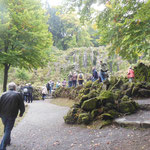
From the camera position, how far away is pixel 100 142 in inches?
154

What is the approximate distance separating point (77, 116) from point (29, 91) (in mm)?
8712

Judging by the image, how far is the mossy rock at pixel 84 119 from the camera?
18.3ft

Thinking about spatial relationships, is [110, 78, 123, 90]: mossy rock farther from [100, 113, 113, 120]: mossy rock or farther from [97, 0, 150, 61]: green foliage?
[100, 113, 113, 120]: mossy rock

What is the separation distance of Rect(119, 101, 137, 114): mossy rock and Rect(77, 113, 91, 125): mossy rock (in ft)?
4.15

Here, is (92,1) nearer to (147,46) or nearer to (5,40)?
(147,46)

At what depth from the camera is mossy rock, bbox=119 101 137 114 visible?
5.55 m

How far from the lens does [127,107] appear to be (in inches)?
221

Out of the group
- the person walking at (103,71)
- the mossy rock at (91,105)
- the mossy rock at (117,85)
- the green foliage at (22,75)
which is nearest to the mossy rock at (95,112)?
the mossy rock at (91,105)

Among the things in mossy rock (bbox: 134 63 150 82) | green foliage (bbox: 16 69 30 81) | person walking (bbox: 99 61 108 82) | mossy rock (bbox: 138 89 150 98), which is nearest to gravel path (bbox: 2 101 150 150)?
mossy rock (bbox: 138 89 150 98)

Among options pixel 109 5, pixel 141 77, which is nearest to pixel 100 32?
pixel 109 5

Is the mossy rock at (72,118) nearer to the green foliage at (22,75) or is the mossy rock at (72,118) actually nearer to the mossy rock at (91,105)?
the mossy rock at (91,105)

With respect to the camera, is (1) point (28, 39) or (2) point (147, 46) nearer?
(2) point (147, 46)

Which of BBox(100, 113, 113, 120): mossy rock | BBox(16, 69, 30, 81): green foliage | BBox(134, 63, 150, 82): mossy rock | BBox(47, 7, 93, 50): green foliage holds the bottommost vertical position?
BBox(100, 113, 113, 120): mossy rock

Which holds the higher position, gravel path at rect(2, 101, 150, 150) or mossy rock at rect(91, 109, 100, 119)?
mossy rock at rect(91, 109, 100, 119)
